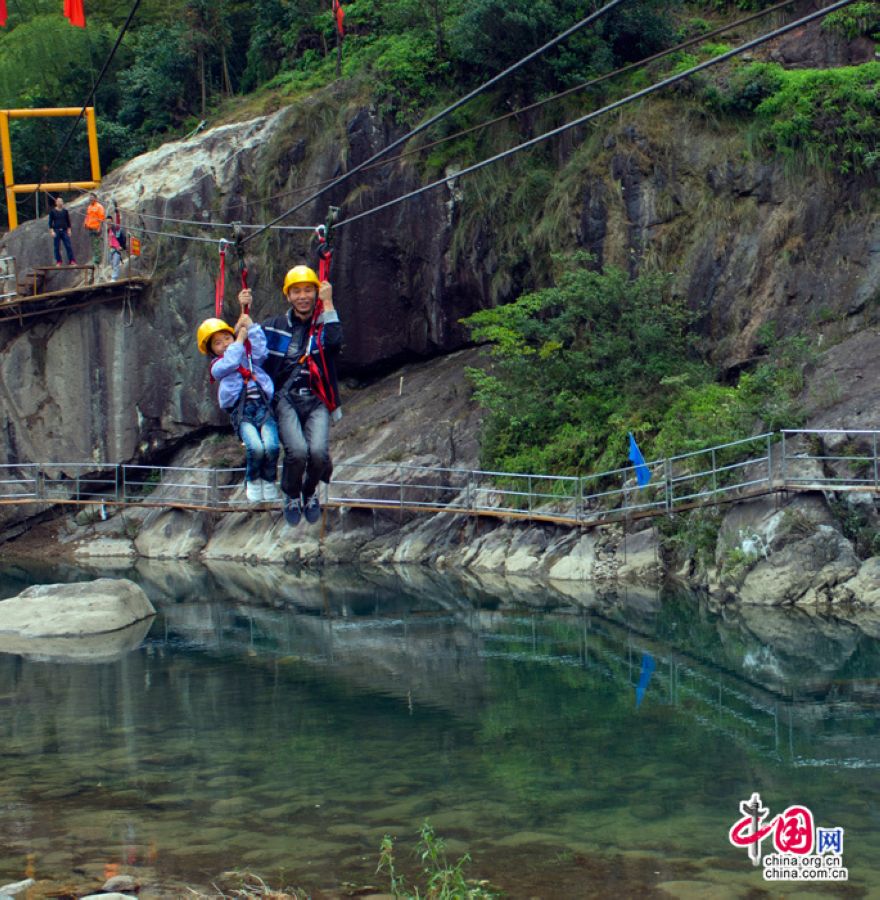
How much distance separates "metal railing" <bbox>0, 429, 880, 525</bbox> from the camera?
22.8m

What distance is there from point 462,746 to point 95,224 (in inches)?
979

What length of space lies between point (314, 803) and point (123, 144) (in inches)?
1377

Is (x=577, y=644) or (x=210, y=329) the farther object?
(x=577, y=644)

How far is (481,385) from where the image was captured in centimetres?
3055

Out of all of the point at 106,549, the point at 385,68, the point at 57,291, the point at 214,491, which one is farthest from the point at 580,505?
the point at 57,291

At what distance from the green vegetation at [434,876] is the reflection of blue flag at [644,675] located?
20.1 feet

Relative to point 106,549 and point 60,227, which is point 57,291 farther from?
point 106,549

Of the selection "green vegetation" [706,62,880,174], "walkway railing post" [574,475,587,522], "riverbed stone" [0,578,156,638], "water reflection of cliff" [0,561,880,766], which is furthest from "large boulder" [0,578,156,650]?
"green vegetation" [706,62,880,174]

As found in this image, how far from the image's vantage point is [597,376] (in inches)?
1126

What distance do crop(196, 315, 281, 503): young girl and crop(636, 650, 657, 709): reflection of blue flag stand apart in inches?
211

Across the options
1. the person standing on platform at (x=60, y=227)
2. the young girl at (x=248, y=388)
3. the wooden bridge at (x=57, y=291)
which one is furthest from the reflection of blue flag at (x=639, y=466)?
the person standing on platform at (x=60, y=227)

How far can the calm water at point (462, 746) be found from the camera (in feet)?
34.2

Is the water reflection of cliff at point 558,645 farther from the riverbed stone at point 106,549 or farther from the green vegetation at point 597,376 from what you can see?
the riverbed stone at point 106,549

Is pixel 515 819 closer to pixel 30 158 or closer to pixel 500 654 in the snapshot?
pixel 500 654
